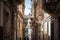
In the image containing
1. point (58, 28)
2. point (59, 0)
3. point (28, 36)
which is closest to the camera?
point (59, 0)

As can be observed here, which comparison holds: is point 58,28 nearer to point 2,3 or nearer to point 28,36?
point 2,3

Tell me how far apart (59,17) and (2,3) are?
506 centimetres

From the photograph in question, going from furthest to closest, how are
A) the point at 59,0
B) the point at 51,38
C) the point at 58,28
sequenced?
the point at 51,38, the point at 58,28, the point at 59,0

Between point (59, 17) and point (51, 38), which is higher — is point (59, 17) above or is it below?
above

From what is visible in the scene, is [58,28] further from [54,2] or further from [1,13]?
[1,13]

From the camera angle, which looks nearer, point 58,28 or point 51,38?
point 58,28

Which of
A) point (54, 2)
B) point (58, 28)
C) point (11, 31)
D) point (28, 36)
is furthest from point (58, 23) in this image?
point (28, 36)

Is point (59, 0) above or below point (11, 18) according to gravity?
above

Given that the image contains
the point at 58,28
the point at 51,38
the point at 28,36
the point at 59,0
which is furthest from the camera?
the point at 28,36

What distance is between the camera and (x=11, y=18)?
1705 centimetres

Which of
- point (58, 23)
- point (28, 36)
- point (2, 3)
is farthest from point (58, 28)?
point (28, 36)

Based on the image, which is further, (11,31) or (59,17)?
(11,31)

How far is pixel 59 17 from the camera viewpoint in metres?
15.8

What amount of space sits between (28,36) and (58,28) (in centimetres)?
5143
